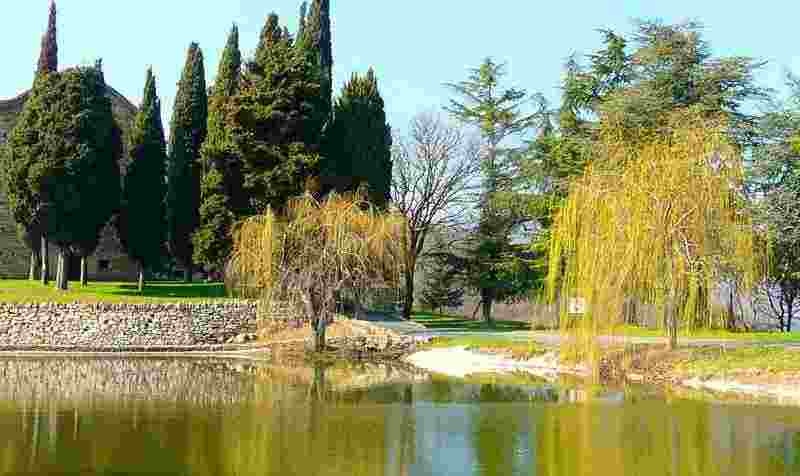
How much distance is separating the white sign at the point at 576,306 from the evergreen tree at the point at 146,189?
59.2ft

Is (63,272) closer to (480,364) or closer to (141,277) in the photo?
(141,277)

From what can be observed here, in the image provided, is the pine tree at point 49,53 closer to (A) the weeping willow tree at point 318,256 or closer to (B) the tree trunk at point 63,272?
(B) the tree trunk at point 63,272

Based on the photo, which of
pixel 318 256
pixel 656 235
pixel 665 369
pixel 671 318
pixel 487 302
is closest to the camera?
pixel 656 235

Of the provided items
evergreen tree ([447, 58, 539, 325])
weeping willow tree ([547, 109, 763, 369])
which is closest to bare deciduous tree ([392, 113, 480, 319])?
evergreen tree ([447, 58, 539, 325])

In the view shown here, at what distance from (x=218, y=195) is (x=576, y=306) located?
1415cm

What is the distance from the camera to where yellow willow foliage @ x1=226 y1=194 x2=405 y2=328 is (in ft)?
84.0

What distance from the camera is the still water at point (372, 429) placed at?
1105 centimetres

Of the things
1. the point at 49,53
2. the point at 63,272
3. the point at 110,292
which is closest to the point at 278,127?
the point at 110,292

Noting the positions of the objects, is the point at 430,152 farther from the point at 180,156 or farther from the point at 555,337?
the point at 555,337

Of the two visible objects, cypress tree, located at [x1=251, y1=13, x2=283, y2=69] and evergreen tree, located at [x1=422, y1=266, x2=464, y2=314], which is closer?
cypress tree, located at [x1=251, y1=13, x2=283, y2=69]

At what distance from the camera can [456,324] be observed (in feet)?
114

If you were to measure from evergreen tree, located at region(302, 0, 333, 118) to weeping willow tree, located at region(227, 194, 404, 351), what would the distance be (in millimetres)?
8138

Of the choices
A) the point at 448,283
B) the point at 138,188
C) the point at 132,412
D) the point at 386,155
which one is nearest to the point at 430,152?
the point at 386,155

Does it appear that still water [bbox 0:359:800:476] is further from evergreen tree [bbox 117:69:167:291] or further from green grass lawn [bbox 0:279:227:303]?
evergreen tree [bbox 117:69:167:291]
